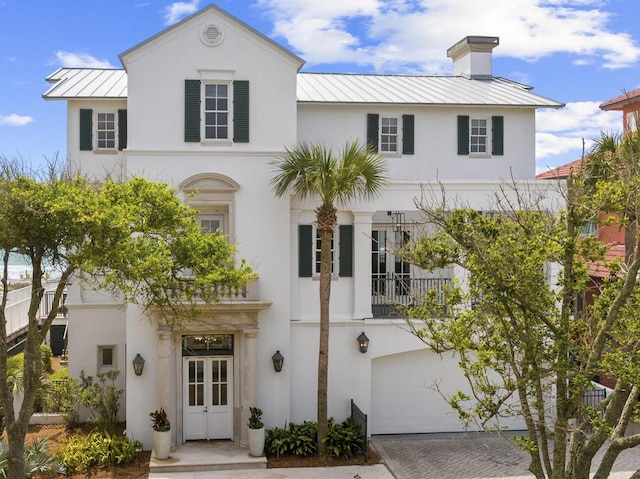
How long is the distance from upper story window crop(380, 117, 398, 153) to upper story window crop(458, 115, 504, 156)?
6.84ft

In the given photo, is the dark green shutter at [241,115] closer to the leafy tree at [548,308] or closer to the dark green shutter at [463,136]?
the dark green shutter at [463,136]

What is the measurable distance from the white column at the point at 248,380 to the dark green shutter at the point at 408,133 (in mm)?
7838

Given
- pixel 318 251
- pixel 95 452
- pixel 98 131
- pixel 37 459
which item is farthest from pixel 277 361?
pixel 98 131

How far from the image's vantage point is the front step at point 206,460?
687 inches

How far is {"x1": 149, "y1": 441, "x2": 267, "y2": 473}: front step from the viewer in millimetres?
17438

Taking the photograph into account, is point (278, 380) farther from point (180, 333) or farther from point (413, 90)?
point (413, 90)

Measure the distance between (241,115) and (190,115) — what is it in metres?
1.36

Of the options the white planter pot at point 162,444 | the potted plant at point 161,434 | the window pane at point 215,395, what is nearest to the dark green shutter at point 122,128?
the window pane at point 215,395

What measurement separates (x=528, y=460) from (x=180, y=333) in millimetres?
9678

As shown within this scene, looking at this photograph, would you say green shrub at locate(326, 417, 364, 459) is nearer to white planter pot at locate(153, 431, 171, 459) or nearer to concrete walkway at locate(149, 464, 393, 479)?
concrete walkway at locate(149, 464, 393, 479)

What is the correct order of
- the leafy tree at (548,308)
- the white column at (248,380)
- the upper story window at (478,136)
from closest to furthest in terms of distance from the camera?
the leafy tree at (548,308), the white column at (248,380), the upper story window at (478,136)

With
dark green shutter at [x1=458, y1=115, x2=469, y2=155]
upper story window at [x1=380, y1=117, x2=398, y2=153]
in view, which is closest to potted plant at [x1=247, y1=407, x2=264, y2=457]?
upper story window at [x1=380, y1=117, x2=398, y2=153]

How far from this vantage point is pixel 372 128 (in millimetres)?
22297

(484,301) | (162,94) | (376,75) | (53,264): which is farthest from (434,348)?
(376,75)
